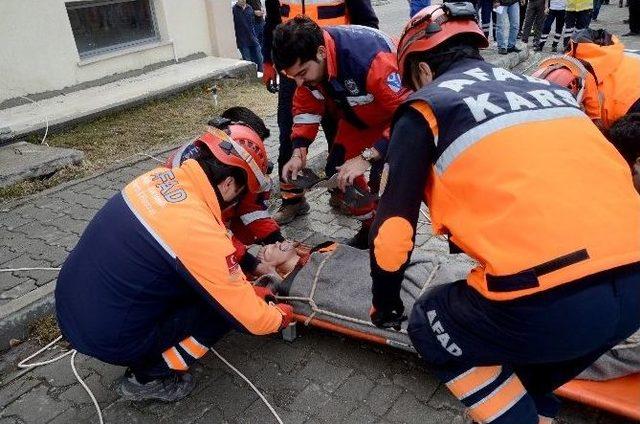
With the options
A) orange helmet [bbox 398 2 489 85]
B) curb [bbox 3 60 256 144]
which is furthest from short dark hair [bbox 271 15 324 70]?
curb [bbox 3 60 256 144]

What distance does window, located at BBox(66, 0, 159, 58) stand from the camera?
6590mm

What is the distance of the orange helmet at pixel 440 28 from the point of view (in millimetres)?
1749

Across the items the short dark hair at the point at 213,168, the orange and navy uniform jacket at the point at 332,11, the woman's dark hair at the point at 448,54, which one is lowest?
the short dark hair at the point at 213,168

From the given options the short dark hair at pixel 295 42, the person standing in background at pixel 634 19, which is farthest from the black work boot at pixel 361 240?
the person standing in background at pixel 634 19

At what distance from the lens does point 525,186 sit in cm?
138

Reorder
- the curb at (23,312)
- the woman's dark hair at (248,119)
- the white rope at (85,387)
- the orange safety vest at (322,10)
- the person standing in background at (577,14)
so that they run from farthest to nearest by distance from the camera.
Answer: the person standing in background at (577,14)
the orange safety vest at (322,10)
the curb at (23,312)
the woman's dark hair at (248,119)
the white rope at (85,387)

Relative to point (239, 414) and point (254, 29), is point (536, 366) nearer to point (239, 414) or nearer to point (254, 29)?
point (239, 414)

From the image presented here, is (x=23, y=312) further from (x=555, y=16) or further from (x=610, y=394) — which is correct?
(x=555, y=16)

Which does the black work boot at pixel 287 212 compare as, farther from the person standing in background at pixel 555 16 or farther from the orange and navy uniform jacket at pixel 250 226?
the person standing in background at pixel 555 16

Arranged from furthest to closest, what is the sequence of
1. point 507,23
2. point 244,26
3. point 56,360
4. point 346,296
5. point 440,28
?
point 244,26
point 507,23
point 56,360
point 346,296
point 440,28

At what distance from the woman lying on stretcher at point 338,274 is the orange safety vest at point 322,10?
1763mm

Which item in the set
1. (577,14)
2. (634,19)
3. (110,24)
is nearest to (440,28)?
(110,24)

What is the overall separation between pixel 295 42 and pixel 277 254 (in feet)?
3.89

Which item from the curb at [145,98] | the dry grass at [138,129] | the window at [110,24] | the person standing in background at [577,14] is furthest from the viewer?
the person standing in background at [577,14]
